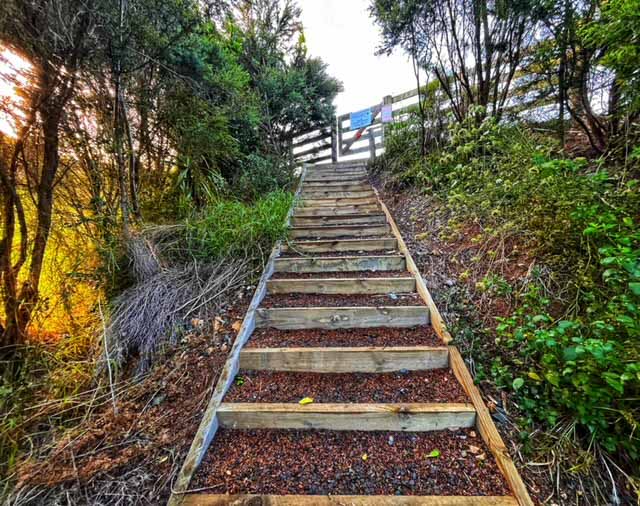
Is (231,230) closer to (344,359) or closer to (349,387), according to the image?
(344,359)

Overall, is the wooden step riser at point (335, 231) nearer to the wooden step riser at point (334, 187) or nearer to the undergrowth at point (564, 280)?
the undergrowth at point (564, 280)

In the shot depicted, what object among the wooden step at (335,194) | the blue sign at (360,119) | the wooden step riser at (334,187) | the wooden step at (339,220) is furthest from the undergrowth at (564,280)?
the blue sign at (360,119)

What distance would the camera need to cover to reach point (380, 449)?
1.11 m

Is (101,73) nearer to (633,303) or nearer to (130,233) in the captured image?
(130,233)

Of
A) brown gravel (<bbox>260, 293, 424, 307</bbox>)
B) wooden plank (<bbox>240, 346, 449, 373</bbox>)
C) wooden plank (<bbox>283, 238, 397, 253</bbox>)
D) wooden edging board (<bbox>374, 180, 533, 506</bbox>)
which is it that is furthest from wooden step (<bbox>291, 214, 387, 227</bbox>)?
wooden plank (<bbox>240, 346, 449, 373</bbox>)

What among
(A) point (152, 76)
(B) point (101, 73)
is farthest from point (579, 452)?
(A) point (152, 76)

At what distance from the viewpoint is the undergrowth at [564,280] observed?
36.9 inches

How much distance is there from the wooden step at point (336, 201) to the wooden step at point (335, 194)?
8 centimetres

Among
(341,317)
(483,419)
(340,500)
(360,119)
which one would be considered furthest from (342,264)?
(360,119)

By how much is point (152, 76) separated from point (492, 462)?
3.78m

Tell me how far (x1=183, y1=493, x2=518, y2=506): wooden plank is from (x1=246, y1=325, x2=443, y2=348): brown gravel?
27.9 inches

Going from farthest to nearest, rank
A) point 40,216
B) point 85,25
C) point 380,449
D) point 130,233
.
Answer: point 130,233, point 40,216, point 85,25, point 380,449

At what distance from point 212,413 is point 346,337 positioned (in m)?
0.84

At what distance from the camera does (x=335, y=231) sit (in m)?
2.98
